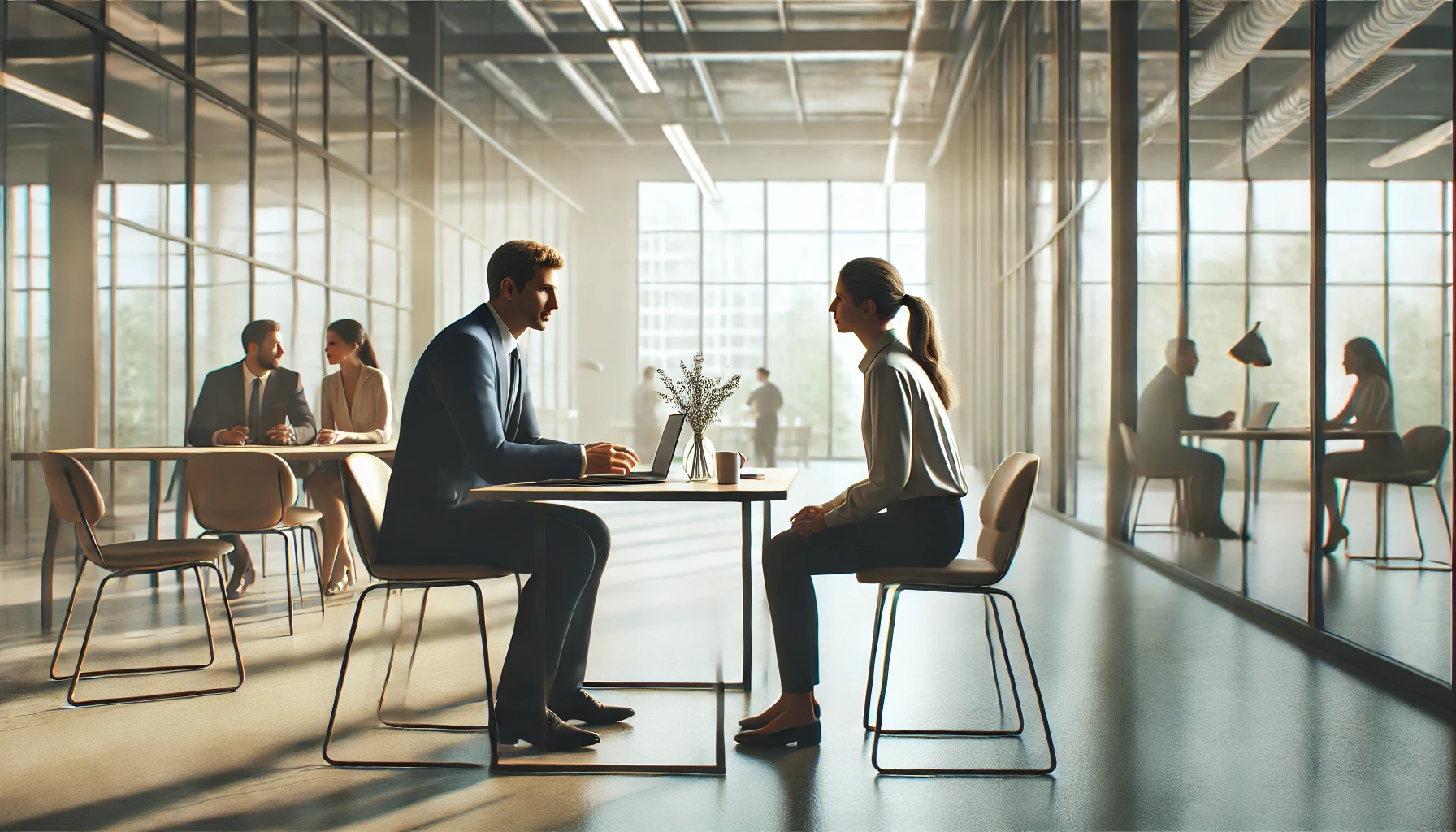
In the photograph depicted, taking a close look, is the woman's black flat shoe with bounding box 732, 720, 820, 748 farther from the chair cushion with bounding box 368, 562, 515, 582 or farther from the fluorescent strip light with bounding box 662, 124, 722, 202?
the fluorescent strip light with bounding box 662, 124, 722, 202

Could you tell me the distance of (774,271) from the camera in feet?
58.6

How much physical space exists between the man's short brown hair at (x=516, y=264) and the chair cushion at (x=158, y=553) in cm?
141

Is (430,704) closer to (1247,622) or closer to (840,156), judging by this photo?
(1247,622)

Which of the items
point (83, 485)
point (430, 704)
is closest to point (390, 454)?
point (83, 485)

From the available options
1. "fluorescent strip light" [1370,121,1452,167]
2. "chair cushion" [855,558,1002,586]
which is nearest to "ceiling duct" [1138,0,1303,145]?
"fluorescent strip light" [1370,121,1452,167]

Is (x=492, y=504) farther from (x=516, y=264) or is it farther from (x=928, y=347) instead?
(x=928, y=347)

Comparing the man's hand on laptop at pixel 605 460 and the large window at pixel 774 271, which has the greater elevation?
the large window at pixel 774 271

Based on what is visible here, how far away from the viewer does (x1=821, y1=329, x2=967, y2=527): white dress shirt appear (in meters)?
2.56

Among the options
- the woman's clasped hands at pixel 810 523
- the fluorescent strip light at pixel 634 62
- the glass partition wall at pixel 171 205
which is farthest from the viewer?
the fluorescent strip light at pixel 634 62

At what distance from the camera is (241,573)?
15.8ft

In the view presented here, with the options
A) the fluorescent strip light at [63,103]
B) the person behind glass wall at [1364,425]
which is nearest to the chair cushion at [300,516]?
the fluorescent strip light at [63,103]

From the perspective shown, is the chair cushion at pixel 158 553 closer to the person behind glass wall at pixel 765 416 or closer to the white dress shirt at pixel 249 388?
the white dress shirt at pixel 249 388

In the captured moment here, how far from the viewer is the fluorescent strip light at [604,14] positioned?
7809 mm

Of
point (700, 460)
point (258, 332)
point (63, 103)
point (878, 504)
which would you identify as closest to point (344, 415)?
point (258, 332)
